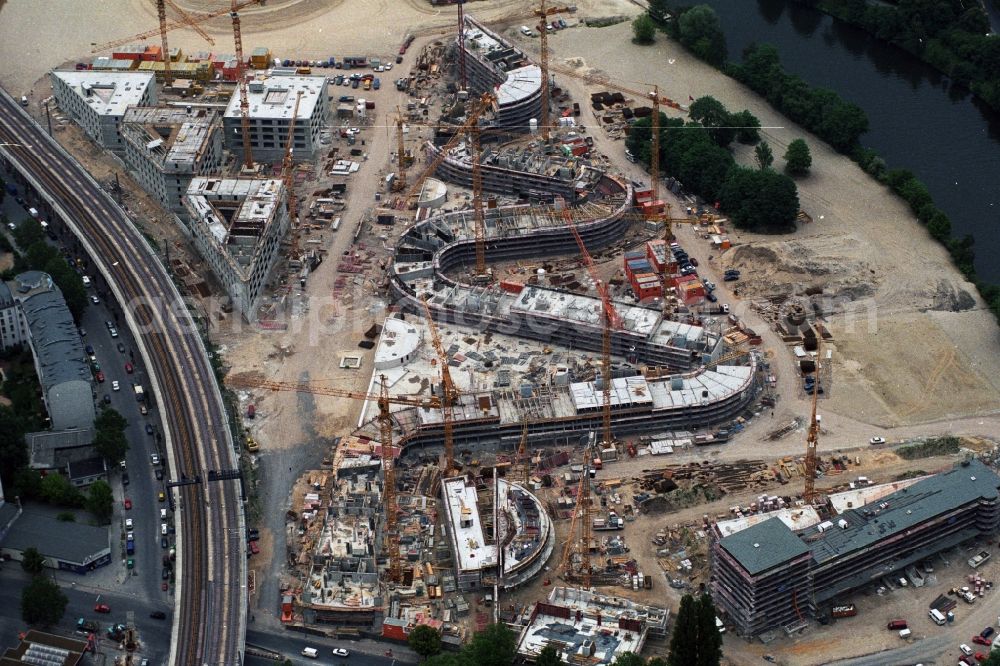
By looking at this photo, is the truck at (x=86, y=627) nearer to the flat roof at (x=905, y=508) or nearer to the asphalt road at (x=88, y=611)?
the asphalt road at (x=88, y=611)

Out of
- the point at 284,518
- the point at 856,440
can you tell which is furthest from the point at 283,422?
the point at 856,440

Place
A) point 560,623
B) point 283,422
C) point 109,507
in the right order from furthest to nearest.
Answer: point 283,422
point 109,507
point 560,623

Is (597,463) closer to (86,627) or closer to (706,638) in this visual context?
(706,638)

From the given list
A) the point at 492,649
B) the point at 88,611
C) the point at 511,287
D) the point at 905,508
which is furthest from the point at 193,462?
the point at 905,508

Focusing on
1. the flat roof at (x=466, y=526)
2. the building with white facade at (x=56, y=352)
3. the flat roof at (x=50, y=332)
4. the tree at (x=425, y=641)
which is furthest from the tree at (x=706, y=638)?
the flat roof at (x=50, y=332)

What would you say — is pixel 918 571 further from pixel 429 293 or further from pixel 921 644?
pixel 429 293

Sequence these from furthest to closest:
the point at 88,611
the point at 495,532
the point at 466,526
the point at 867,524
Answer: the point at 466,526 < the point at 495,532 < the point at 867,524 < the point at 88,611
